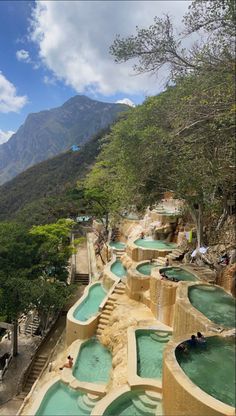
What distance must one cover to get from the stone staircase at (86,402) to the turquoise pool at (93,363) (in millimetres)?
1279

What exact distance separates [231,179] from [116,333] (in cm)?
763

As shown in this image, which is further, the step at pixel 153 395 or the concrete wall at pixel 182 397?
the step at pixel 153 395

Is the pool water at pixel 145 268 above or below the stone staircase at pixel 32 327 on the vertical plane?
above

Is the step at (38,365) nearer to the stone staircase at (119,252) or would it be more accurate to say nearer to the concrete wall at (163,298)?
the concrete wall at (163,298)

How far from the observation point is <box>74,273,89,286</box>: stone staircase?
26.6 meters

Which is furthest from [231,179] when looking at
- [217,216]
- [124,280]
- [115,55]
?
[124,280]

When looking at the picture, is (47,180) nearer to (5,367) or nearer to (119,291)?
(5,367)

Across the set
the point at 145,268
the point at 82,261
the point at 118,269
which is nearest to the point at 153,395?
the point at 145,268

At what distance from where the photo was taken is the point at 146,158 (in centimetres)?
1421

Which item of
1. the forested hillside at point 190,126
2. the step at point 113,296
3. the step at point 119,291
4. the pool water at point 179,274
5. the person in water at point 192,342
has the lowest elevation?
the step at point 113,296

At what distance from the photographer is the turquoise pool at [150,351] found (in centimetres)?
984

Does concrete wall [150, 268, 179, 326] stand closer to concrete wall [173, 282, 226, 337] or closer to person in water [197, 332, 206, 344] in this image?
concrete wall [173, 282, 226, 337]

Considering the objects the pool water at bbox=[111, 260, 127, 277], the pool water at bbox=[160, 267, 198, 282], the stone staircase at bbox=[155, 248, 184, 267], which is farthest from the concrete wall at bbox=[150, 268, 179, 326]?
the pool water at bbox=[111, 260, 127, 277]

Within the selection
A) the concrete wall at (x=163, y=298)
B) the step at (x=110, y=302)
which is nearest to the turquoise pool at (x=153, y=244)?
the step at (x=110, y=302)
